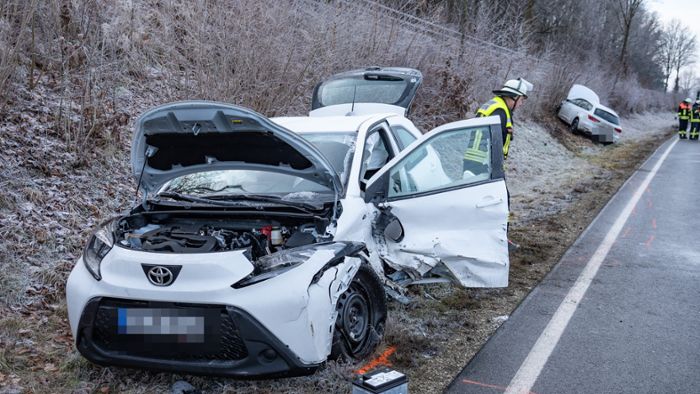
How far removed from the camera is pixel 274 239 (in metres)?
4.12

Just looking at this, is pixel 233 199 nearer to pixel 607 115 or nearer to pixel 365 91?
pixel 365 91

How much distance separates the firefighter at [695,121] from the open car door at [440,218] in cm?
2539

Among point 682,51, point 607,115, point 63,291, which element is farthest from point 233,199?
point 682,51

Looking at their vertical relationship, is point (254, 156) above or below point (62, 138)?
above

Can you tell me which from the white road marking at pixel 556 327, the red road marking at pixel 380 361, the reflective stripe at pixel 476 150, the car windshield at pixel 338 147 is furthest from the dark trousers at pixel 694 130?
the red road marking at pixel 380 361

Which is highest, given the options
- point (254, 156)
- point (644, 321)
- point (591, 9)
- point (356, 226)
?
point (591, 9)

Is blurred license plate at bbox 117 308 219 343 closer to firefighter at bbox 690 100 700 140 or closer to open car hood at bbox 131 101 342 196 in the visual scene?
open car hood at bbox 131 101 342 196

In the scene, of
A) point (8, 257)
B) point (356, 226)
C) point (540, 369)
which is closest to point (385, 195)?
point (356, 226)

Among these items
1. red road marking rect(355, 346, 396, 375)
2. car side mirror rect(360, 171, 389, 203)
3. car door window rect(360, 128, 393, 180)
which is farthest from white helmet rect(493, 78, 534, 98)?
red road marking rect(355, 346, 396, 375)

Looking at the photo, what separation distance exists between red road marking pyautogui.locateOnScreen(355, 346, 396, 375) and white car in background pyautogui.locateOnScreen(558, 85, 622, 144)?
20.9 m

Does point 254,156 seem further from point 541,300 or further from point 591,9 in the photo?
point 591,9

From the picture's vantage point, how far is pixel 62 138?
291 inches

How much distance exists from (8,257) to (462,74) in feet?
45.1

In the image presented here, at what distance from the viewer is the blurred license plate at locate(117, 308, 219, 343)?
3.43 meters
